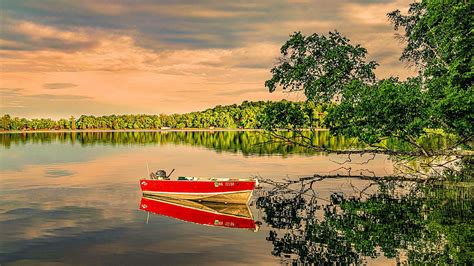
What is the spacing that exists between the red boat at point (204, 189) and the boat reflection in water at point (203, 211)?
41 cm

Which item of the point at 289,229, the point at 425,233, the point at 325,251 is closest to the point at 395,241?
the point at 425,233

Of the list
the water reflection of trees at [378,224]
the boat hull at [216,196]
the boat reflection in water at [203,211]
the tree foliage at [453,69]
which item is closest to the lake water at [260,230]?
the water reflection of trees at [378,224]

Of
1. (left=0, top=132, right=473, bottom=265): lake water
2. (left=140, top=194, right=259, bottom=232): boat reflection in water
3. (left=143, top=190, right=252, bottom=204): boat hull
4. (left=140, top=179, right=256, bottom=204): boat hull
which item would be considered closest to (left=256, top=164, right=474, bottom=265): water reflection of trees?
(left=0, top=132, right=473, bottom=265): lake water

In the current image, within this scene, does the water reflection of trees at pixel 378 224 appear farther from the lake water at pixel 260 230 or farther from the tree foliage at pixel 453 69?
Answer: the tree foliage at pixel 453 69

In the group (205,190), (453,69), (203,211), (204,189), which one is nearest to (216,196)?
(205,190)

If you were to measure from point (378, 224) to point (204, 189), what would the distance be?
13.7m

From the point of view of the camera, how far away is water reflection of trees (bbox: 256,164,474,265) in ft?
75.0

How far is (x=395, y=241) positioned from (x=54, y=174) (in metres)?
49.4

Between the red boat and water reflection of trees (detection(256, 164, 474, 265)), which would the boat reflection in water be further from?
water reflection of trees (detection(256, 164, 474, 265))

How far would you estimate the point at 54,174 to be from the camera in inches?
2478

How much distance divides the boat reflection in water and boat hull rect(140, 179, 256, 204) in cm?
42

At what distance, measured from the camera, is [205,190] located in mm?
37062

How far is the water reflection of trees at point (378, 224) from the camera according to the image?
22859 mm

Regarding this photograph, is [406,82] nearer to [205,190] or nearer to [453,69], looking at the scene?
[453,69]
